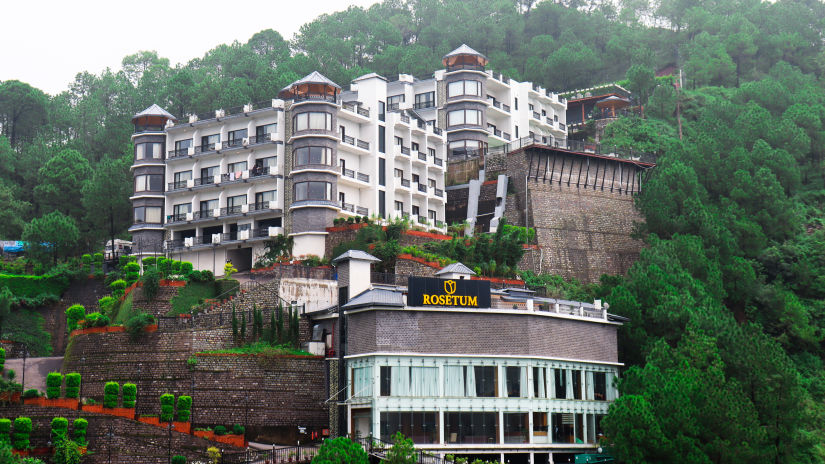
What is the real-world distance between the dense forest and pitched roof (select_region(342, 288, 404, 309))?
13109 millimetres

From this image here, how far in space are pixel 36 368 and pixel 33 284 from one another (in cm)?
1415

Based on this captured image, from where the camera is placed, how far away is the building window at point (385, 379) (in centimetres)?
4797

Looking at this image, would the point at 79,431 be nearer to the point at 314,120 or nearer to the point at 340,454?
the point at 340,454

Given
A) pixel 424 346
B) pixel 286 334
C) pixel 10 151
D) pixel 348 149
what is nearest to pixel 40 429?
pixel 286 334

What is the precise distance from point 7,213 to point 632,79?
66.1 meters

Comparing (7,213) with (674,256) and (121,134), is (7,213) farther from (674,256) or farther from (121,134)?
(674,256)

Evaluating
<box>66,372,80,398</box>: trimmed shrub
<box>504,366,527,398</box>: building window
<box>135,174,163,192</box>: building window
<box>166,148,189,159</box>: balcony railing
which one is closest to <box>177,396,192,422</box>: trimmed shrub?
<box>66,372,80,398</box>: trimmed shrub

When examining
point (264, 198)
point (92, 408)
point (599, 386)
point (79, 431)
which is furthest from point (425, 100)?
point (79, 431)

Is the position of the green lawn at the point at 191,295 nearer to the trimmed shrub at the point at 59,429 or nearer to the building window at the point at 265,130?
the trimmed shrub at the point at 59,429

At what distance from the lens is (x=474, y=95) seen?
295 feet

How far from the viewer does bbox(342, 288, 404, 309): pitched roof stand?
49.1 meters

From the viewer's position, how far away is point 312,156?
72.8m

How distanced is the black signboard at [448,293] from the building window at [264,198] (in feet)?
89.0

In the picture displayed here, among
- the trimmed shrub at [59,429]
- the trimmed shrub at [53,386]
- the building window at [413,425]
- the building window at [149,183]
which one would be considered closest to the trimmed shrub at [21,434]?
the trimmed shrub at [59,429]
